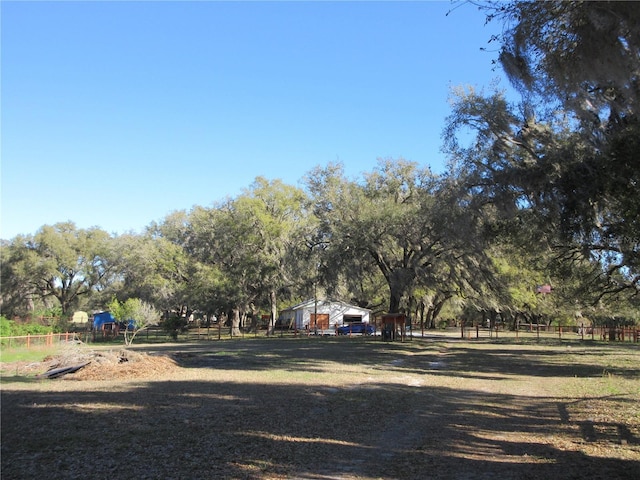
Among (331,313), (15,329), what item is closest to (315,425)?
(15,329)

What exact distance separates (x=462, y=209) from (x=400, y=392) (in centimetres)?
677

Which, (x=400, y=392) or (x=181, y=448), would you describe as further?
(x=400, y=392)

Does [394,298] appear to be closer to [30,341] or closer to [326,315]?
[30,341]

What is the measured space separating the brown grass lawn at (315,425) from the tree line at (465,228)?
12.9 ft

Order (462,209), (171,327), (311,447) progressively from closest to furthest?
(311,447)
(462,209)
(171,327)

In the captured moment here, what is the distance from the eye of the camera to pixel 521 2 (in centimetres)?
579

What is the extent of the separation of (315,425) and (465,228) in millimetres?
9605

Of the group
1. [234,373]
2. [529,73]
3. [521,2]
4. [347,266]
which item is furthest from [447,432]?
[347,266]

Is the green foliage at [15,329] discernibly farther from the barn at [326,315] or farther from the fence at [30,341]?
the barn at [326,315]

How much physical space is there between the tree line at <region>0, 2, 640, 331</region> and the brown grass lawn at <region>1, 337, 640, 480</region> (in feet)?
12.9

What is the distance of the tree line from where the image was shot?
6.70 metres

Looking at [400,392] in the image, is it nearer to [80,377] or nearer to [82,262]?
[80,377]

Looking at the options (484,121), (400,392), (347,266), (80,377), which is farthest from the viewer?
(347,266)

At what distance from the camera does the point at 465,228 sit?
15234 mm
